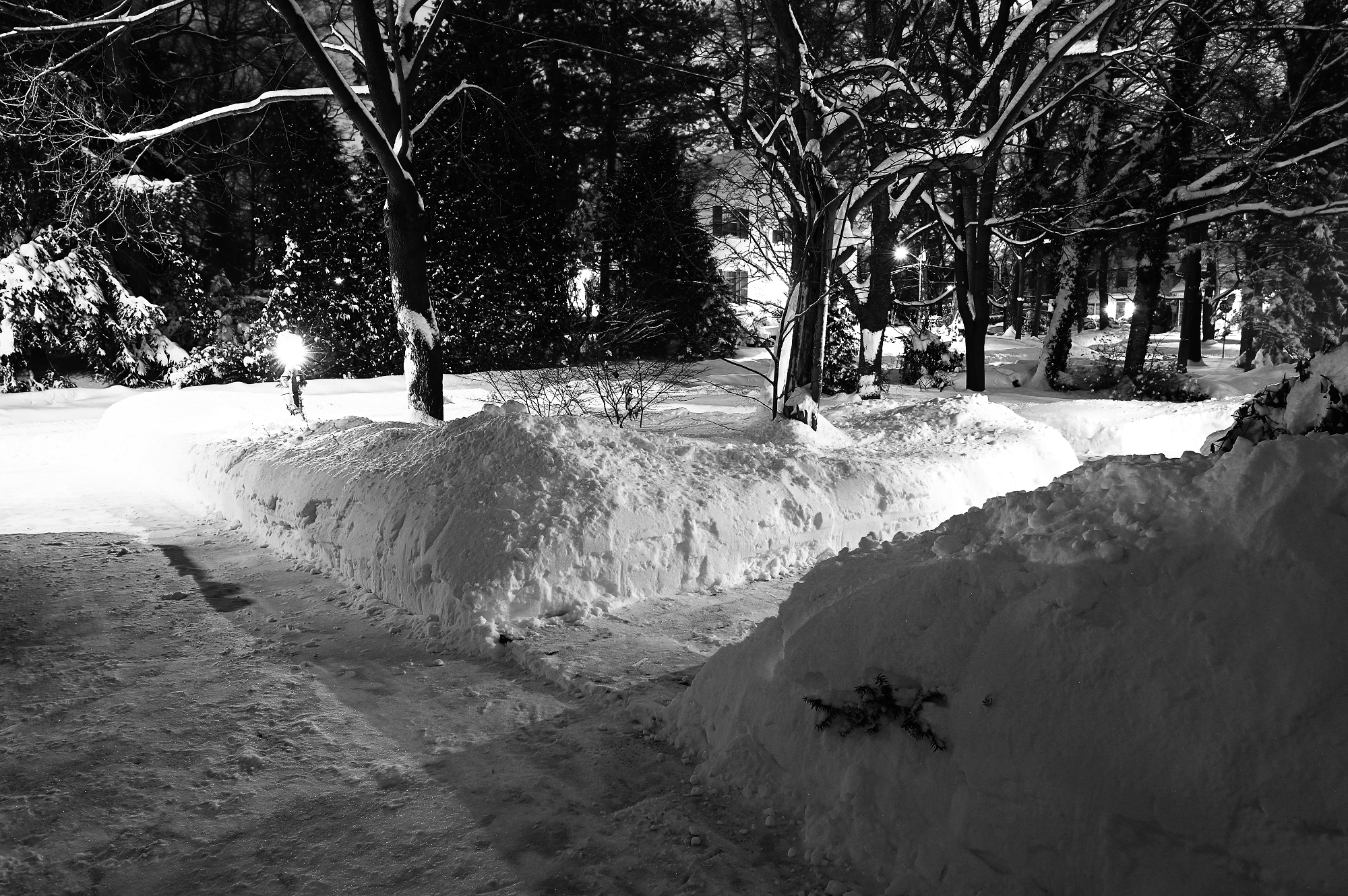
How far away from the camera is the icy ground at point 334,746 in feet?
9.64

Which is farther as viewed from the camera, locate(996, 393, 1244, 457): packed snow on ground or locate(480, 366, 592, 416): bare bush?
locate(996, 393, 1244, 457): packed snow on ground

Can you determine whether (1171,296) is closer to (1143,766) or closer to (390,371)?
(390,371)

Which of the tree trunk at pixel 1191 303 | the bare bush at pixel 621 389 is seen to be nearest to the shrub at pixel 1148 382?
the tree trunk at pixel 1191 303

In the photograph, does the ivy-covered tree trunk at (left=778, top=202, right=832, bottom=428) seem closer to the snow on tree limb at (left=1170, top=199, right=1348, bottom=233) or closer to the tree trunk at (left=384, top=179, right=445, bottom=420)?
the tree trunk at (left=384, top=179, right=445, bottom=420)

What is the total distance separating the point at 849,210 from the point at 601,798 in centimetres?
765

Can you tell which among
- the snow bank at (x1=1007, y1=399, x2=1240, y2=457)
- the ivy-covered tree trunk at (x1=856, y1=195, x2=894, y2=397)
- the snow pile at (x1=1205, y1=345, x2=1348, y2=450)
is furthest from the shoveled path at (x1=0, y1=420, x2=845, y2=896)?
the ivy-covered tree trunk at (x1=856, y1=195, x2=894, y2=397)

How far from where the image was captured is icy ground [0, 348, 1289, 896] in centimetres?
294

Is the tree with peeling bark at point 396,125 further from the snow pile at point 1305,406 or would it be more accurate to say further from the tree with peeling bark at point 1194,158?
the tree with peeling bark at point 1194,158

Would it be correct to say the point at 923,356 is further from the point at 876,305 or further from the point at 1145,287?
the point at 1145,287

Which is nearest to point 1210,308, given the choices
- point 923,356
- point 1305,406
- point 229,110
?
point 923,356

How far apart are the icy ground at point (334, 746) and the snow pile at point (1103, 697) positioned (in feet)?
0.99

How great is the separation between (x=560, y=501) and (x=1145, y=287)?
1716 centimetres

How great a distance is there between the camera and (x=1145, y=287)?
60.2 ft

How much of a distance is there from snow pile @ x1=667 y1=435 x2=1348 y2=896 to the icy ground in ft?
0.99
